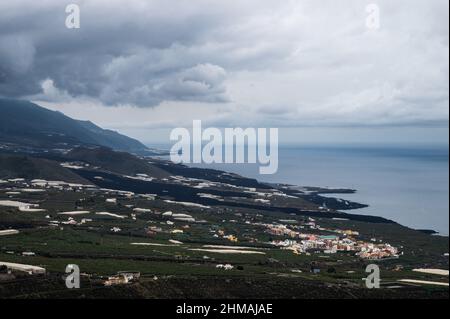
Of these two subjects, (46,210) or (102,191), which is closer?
(46,210)

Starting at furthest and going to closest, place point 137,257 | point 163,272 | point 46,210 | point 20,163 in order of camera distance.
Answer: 1. point 20,163
2. point 46,210
3. point 137,257
4. point 163,272

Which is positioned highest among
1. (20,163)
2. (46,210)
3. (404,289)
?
(20,163)

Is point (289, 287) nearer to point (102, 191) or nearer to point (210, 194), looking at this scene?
point (102, 191)

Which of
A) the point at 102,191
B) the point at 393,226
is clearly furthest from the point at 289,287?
the point at 102,191

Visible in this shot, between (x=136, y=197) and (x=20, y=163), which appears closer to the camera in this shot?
(x=136, y=197)

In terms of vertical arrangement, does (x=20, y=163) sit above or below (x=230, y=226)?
above
